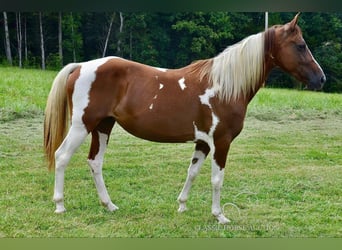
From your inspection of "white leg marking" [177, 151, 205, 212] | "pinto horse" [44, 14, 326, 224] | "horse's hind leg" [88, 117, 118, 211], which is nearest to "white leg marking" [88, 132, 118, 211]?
"horse's hind leg" [88, 117, 118, 211]

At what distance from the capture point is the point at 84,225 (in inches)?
114

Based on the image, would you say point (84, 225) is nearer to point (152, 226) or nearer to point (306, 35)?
point (152, 226)

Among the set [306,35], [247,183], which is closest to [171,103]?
[247,183]

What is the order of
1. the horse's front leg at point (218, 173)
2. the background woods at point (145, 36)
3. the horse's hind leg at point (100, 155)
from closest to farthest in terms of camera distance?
the horse's front leg at point (218, 173), the horse's hind leg at point (100, 155), the background woods at point (145, 36)

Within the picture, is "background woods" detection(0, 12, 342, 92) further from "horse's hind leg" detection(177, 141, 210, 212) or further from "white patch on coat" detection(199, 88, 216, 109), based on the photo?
"horse's hind leg" detection(177, 141, 210, 212)

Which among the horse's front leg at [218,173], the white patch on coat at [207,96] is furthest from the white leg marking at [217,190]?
the white patch on coat at [207,96]

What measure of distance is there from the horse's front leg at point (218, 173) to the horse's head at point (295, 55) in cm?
61

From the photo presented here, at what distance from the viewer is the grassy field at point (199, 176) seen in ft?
9.71

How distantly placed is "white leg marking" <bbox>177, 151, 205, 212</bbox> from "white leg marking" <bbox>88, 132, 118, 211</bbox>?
0.43 meters

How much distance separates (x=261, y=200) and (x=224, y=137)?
0.65 metres

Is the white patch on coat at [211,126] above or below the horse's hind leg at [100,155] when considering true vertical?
above

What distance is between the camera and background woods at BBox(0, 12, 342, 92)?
3180 mm

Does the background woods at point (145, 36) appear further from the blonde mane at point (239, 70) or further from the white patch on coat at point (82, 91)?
the white patch on coat at point (82, 91)

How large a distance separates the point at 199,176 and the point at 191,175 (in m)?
0.30
